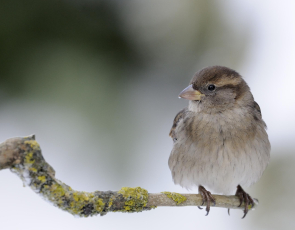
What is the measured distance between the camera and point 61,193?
0.57 metres

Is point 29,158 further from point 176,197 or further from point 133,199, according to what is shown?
point 176,197

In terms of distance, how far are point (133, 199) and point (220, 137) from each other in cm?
62

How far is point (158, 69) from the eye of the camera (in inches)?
59.2

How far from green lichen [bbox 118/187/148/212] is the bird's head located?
608 millimetres

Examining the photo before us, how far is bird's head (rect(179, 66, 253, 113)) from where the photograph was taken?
131 centimetres

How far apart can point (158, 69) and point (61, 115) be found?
0.49 metres

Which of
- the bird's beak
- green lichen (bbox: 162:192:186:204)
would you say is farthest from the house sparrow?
green lichen (bbox: 162:192:186:204)

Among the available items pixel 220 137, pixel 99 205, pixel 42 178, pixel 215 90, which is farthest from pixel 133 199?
pixel 215 90

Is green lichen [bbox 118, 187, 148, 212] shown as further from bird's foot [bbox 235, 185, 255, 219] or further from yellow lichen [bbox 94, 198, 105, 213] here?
bird's foot [bbox 235, 185, 255, 219]

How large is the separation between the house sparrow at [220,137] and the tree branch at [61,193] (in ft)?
1.47

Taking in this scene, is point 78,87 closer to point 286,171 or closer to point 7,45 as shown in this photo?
point 7,45

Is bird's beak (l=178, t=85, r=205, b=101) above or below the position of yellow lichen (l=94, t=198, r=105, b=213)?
above

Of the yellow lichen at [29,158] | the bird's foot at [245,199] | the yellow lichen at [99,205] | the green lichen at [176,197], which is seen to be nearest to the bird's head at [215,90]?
the bird's foot at [245,199]

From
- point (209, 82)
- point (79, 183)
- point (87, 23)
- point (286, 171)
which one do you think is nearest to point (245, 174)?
point (286, 171)
